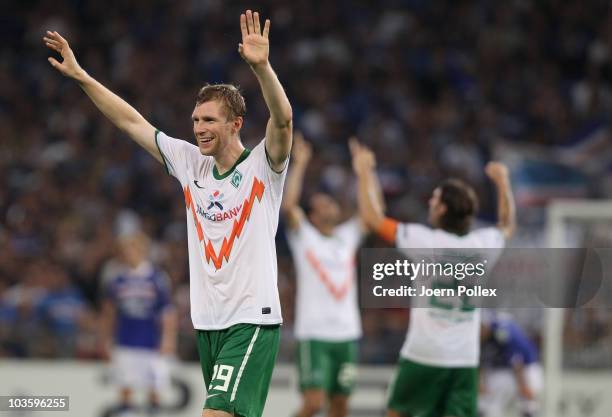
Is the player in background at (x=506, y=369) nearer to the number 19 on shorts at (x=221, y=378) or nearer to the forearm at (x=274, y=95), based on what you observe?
the number 19 on shorts at (x=221, y=378)

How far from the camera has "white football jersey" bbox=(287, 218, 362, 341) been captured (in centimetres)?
1114

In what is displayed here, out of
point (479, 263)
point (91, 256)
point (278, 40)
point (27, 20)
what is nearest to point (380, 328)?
point (91, 256)

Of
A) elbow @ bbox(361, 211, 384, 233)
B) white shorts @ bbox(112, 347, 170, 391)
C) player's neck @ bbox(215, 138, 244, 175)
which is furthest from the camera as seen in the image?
white shorts @ bbox(112, 347, 170, 391)

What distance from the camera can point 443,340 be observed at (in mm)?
8062

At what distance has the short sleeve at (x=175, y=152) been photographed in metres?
6.45

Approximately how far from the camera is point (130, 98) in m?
17.7

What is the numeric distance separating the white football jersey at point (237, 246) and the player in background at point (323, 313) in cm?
463

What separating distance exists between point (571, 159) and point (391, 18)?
4340 mm

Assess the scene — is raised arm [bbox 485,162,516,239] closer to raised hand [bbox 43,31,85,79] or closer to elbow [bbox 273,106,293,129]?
elbow [bbox 273,106,293,129]

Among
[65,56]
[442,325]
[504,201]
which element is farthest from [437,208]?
[65,56]

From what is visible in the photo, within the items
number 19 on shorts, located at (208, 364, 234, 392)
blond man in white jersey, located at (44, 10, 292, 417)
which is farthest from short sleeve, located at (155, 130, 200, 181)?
number 19 on shorts, located at (208, 364, 234, 392)

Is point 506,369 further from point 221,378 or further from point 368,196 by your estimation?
point 221,378

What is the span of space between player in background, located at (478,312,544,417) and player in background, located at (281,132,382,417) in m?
1.38

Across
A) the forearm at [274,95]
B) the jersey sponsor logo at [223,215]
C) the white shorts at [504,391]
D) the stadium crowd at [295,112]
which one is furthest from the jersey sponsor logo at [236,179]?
the stadium crowd at [295,112]
